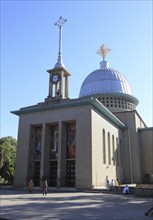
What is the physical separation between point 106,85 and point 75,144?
54.3ft

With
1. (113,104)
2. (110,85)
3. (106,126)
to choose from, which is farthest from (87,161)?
(110,85)

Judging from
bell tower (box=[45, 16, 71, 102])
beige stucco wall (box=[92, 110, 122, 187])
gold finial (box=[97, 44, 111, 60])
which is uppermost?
gold finial (box=[97, 44, 111, 60])

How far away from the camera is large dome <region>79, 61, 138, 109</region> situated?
3869 centimetres

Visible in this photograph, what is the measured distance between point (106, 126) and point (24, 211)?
1902 centimetres

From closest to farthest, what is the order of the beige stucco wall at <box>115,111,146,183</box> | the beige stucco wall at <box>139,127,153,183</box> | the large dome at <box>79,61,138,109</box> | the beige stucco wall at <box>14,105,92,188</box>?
the beige stucco wall at <box>14,105,92,188</box>, the beige stucco wall at <box>115,111,146,183</box>, the beige stucco wall at <box>139,127,153,183</box>, the large dome at <box>79,61,138,109</box>

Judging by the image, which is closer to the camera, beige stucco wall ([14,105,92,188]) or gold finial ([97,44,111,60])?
beige stucco wall ([14,105,92,188])

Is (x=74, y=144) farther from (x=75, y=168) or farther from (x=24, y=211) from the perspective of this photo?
(x=24, y=211)

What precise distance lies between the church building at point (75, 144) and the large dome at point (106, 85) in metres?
5.61

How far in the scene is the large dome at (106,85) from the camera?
38.7m

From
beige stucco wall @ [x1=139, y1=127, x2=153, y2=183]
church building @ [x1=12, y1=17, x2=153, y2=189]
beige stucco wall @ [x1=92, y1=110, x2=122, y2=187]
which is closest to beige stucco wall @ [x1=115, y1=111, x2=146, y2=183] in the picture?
church building @ [x1=12, y1=17, x2=153, y2=189]

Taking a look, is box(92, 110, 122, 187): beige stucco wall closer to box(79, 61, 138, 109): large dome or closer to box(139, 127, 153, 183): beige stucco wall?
box(139, 127, 153, 183): beige stucco wall

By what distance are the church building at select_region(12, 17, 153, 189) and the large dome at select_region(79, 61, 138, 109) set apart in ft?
18.4

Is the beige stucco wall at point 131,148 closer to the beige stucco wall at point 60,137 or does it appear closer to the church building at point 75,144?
the church building at point 75,144

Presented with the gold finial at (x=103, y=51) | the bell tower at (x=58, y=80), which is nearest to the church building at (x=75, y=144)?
the bell tower at (x=58, y=80)
